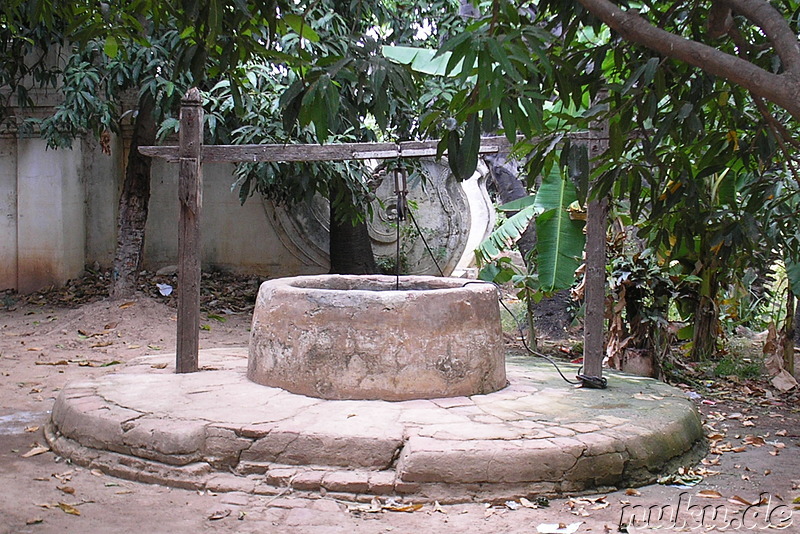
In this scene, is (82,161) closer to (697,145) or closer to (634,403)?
(634,403)

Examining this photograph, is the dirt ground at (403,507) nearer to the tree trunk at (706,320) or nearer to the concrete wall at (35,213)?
the tree trunk at (706,320)

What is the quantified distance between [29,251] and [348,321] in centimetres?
685

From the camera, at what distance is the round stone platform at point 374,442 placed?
4078mm

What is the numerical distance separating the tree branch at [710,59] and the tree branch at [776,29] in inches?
1.1

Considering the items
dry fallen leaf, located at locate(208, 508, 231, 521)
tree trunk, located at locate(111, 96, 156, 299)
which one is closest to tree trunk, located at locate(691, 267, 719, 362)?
dry fallen leaf, located at locate(208, 508, 231, 521)

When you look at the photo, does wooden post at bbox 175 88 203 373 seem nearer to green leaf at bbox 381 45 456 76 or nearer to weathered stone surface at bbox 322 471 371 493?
green leaf at bbox 381 45 456 76

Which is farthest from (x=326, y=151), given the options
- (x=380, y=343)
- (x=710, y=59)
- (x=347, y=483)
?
(x=710, y=59)

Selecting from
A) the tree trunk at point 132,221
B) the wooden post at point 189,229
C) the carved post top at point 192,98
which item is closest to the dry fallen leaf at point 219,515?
the wooden post at point 189,229

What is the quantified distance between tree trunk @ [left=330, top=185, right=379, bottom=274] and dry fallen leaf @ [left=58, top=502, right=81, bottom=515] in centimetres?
643

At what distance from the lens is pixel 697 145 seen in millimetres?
3799

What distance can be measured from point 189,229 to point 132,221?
3816 millimetres

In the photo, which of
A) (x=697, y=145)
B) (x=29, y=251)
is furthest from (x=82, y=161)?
(x=697, y=145)

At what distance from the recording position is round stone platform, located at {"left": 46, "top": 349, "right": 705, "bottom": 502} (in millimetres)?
4078

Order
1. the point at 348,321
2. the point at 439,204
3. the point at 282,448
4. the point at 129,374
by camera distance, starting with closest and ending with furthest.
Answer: the point at 282,448, the point at 348,321, the point at 129,374, the point at 439,204
